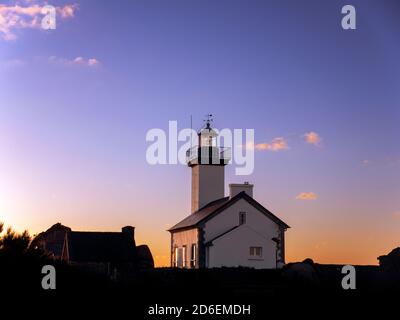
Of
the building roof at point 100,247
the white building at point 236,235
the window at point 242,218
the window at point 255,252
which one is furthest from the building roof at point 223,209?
the building roof at point 100,247

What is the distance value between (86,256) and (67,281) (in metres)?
31.6

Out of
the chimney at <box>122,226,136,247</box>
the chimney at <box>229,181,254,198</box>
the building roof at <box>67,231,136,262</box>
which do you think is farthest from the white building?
the chimney at <box>122,226,136,247</box>

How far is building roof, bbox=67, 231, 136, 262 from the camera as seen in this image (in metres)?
54.6

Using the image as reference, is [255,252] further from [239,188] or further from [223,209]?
[239,188]

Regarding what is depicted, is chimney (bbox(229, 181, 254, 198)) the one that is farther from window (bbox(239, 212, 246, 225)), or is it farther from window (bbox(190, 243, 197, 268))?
window (bbox(190, 243, 197, 268))

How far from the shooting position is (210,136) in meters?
55.3

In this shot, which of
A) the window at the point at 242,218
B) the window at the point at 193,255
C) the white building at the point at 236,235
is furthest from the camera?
the window at the point at 193,255

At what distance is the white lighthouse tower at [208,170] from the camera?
179 feet

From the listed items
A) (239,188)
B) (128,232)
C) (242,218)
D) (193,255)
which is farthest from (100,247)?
(239,188)

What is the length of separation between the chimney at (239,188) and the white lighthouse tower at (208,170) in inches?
220

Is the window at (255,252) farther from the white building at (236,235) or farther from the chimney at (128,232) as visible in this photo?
the chimney at (128,232)

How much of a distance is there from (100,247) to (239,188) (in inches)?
488

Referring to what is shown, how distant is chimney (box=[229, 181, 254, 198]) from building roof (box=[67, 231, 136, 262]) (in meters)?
10.5
